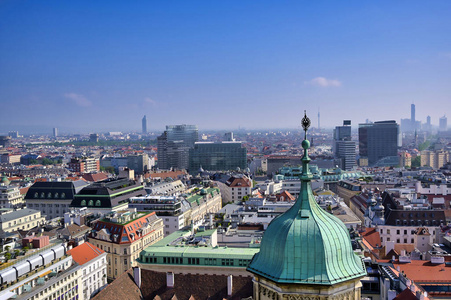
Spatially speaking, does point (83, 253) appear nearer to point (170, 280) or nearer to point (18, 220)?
point (170, 280)

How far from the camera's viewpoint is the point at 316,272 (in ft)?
45.4

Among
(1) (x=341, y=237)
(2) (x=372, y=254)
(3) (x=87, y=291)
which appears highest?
(1) (x=341, y=237)

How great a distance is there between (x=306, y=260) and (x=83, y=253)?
165 ft

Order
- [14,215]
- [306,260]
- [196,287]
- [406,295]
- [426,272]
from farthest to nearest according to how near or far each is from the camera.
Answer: [14,215]
[426,272]
[196,287]
[406,295]
[306,260]

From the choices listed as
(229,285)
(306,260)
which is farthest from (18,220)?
(306,260)

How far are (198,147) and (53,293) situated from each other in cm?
15197

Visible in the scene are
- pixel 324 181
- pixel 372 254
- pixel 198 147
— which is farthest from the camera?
pixel 198 147

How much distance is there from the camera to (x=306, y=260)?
13922 mm

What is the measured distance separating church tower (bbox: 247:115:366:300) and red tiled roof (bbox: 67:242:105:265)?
1838 inches

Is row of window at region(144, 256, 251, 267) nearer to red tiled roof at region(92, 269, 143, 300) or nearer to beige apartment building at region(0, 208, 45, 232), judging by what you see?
red tiled roof at region(92, 269, 143, 300)

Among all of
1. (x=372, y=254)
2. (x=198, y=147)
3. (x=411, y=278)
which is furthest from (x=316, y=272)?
(x=198, y=147)

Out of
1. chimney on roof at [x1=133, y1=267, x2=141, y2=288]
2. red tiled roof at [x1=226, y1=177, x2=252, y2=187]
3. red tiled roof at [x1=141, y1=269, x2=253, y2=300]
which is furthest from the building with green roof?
red tiled roof at [x1=226, y1=177, x2=252, y2=187]

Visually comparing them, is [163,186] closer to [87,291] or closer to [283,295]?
[87,291]

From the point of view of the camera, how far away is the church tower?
13.8 m
